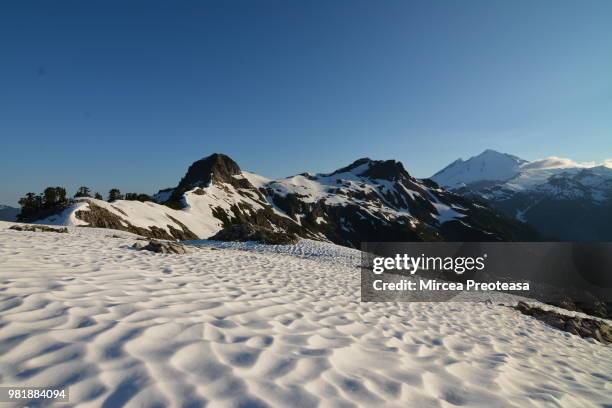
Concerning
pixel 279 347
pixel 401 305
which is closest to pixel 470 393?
pixel 279 347

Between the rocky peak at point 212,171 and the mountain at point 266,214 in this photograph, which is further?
the rocky peak at point 212,171

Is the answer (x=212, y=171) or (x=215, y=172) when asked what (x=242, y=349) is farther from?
(x=212, y=171)

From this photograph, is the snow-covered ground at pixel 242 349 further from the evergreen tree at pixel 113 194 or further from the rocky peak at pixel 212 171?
the rocky peak at pixel 212 171

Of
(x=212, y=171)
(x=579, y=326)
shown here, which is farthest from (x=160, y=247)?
(x=212, y=171)

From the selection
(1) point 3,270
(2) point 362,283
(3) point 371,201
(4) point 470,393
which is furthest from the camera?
(3) point 371,201

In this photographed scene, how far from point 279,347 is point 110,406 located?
→ 2396 millimetres

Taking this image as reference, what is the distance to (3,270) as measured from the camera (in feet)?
23.7

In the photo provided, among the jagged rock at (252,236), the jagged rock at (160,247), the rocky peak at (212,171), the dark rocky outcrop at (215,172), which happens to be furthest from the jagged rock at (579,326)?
the dark rocky outcrop at (215,172)

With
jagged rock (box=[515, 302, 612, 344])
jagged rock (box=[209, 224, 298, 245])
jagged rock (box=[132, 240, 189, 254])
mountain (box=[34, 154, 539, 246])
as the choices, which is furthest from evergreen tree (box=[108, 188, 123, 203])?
jagged rock (box=[515, 302, 612, 344])

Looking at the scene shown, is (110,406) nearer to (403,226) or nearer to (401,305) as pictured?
(401,305)

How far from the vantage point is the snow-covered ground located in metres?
3.40

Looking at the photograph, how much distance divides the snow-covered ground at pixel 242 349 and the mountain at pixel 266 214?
133ft

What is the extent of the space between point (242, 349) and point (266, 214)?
118 metres

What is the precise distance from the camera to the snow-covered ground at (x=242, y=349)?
340 centimetres
